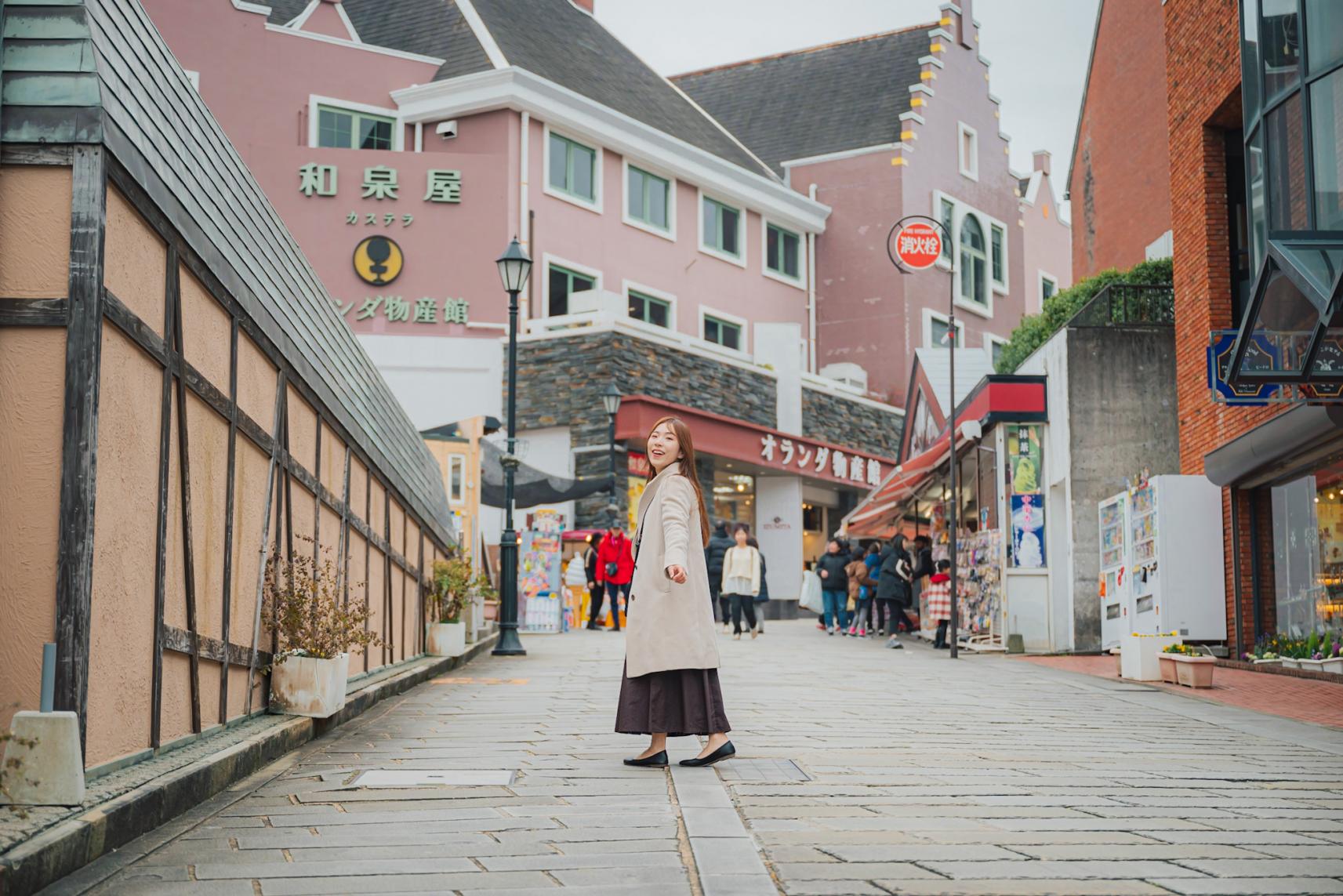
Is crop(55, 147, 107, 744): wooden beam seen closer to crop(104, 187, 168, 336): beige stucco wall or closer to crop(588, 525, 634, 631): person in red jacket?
crop(104, 187, 168, 336): beige stucco wall

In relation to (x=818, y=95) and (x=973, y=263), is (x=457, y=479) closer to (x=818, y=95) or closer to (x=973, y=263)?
(x=973, y=263)

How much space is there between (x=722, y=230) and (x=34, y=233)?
117 feet

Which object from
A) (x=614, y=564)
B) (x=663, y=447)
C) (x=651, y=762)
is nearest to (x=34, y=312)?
(x=663, y=447)

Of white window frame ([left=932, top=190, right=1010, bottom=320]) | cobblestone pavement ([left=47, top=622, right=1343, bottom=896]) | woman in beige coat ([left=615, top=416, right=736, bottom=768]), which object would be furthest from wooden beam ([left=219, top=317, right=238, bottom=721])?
white window frame ([left=932, top=190, right=1010, bottom=320])

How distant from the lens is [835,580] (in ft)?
90.1

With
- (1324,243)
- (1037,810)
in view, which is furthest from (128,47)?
(1324,243)

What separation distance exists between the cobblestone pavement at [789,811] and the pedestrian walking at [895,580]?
11130 millimetres

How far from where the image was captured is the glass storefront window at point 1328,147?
1329 cm

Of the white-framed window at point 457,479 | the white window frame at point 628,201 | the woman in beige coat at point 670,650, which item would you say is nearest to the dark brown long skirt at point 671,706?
the woman in beige coat at point 670,650

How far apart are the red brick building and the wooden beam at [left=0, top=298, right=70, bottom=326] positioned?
28.5 feet

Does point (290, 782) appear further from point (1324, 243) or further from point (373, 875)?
point (1324, 243)

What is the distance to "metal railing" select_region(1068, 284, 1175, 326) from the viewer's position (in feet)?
69.1

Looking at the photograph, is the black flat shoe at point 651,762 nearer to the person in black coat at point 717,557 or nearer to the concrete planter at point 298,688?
the concrete planter at point 298,688

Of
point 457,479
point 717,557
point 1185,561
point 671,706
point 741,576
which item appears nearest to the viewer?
point 671,706
